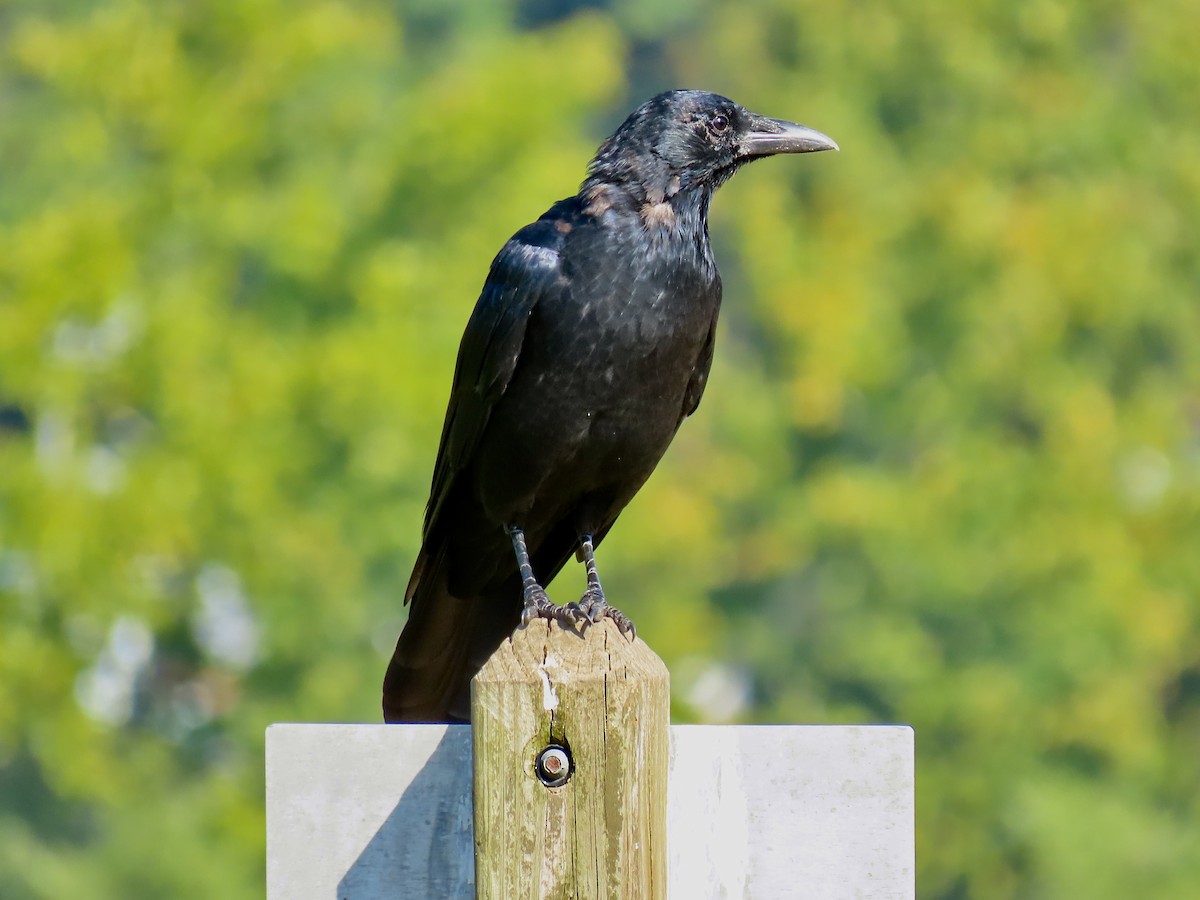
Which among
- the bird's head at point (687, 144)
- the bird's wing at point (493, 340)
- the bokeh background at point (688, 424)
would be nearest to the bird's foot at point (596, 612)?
the bird's wing at point (493, 340)

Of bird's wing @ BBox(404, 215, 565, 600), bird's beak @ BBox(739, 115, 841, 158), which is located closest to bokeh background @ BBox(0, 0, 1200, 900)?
bird's beak @ BBox(739, 115, 841, 158)

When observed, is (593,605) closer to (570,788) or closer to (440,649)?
(440,649)

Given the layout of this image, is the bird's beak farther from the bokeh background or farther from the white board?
the bokeh background

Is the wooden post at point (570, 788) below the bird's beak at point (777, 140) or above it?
below

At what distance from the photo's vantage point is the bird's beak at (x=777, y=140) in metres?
4.98

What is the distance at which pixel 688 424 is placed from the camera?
21781 mm

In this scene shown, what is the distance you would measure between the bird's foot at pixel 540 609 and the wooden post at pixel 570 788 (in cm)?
56

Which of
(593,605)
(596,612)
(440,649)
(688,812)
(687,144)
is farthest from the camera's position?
(687,144)

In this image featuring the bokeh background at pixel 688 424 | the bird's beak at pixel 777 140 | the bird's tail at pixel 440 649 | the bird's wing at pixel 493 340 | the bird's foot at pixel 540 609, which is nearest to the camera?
the bird's foot at pixel 540 609

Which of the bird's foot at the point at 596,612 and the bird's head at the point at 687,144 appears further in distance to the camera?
the bird's head at the point at 687,144

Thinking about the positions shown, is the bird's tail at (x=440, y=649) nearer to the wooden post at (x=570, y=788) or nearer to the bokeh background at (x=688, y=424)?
the wooden post at (x=570, y=788)

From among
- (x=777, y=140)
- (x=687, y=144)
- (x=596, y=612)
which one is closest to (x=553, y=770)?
(x=596, y=612)

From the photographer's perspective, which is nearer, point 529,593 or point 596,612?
point 596,612

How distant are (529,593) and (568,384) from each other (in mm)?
551
